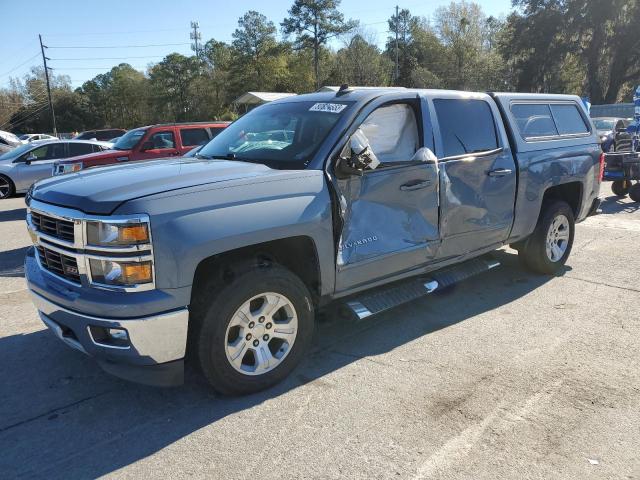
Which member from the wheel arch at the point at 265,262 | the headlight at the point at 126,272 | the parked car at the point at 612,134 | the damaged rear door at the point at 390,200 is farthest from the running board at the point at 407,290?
the parked car at the point at 612,134

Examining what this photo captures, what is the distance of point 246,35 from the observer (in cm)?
6656

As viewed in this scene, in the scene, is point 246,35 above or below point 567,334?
above

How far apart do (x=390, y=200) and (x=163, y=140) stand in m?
8.97

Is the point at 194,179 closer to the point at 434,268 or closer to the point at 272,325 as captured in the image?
the point at 272,325

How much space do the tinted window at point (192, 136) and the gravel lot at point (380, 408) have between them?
7.50 m

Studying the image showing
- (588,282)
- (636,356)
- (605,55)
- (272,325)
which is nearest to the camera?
(272,325)

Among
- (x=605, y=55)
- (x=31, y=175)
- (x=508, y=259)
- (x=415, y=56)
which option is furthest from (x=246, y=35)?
(x=508, y=259)

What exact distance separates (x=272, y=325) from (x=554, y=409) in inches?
72.4

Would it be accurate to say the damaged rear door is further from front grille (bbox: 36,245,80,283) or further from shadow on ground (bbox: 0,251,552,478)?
front grille (bbox: 36,245,80,283)

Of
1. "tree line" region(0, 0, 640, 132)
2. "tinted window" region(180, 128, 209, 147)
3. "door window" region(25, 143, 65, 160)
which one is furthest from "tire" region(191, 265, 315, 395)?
"tree line" region(0, 0, 640, 132)

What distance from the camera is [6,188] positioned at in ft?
46.7

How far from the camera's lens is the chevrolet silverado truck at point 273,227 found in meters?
2.92

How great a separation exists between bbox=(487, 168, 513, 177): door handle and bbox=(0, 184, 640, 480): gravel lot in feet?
4.15

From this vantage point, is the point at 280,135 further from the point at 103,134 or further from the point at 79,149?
the point at 103,134
